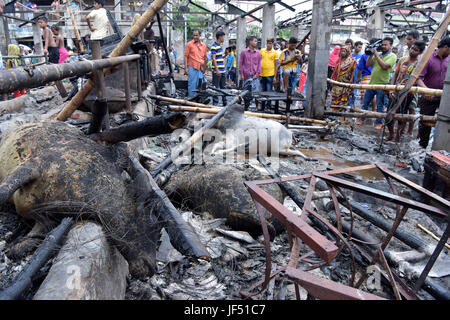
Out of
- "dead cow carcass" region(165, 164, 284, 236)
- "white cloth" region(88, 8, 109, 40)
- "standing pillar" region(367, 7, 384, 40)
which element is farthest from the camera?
"standing pillar" region(367, 7, 384, 40)

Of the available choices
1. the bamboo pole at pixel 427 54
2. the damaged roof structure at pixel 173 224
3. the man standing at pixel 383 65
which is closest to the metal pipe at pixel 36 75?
the damaged roof structure at pixel 173 224

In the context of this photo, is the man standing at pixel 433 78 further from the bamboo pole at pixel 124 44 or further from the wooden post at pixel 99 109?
the wooden post at pixel 99 109

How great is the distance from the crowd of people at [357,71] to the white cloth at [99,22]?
8.26ft

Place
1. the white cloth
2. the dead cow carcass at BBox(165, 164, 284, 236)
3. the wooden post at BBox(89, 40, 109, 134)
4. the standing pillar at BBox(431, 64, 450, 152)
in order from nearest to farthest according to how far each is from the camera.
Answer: the wooden post at BBox(89, 40, 109, 134)
the dead cow carcass at BBox(165, 164, 284, 236)
the standing pillar at BBox(431, 64, 450, 152)
the white cloth

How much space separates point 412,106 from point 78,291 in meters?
7.93

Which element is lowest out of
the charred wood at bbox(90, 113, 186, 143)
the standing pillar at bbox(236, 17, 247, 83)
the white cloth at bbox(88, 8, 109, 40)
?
the charred wood at bbox(90, 113, 186, 143)

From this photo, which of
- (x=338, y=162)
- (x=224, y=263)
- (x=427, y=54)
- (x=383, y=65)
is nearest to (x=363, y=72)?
(x=383, y=65)

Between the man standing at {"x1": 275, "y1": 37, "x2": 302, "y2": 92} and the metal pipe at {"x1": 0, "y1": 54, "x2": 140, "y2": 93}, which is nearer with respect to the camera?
the metal pipe at {"x1": 0, "y1": 54, "x2": 140, "y2": 93}

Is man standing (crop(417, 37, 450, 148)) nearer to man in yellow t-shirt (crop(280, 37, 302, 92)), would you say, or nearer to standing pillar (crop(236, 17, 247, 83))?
man in yellow t-shirt (crop(280, 37, 302, 92))

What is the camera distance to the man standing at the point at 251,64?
10.2m

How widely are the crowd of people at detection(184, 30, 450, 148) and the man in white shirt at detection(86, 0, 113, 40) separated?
2.53 meters

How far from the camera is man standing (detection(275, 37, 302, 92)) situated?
912 centimetres

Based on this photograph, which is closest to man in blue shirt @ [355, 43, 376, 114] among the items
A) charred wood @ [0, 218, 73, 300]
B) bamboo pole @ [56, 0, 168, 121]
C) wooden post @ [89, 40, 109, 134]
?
bamboo pole @ [56, 0, 168, 121]

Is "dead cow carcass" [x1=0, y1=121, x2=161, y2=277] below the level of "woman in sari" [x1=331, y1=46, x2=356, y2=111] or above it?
below
